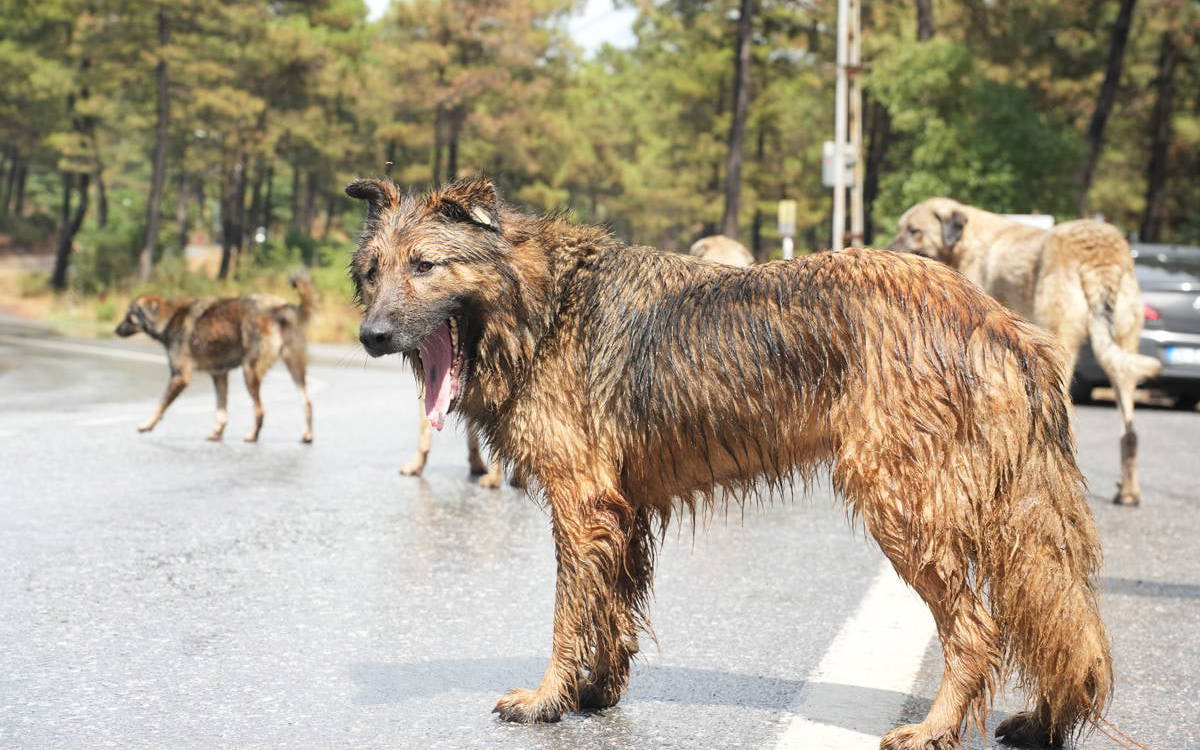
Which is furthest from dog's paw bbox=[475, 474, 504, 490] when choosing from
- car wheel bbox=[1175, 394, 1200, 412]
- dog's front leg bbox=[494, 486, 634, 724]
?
car wheel bbox=[1175, 394, 1200, 412]

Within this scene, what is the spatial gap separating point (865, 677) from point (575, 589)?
3.82ft

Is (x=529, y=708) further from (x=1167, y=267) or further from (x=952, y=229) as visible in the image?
(x=1167, y=267)

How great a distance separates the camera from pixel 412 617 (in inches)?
225

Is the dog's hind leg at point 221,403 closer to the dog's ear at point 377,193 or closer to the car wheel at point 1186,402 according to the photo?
the dog's ear at point 377,193

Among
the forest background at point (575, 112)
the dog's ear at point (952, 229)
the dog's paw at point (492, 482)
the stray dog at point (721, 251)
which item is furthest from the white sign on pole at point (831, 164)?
the dog's paw at point (492, 482)

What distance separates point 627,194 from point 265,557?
6048 centimetres

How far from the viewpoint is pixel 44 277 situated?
180ft

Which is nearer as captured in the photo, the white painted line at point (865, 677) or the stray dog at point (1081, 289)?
the white painted line at point (865, 677)

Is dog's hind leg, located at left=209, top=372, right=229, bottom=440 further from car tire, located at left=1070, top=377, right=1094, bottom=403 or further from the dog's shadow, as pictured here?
car tire, located at left=1070, top=377, right=1094, bottom=403

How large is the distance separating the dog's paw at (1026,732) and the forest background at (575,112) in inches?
1155

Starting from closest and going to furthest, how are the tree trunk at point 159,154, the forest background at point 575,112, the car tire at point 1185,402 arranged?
the car tire at point 1185,402
the forest background at point 575,112
the tree trunk at point 159,154

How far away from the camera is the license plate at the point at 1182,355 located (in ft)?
52.5

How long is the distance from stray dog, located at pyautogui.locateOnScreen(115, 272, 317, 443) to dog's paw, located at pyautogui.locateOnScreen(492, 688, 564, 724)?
8.36 m

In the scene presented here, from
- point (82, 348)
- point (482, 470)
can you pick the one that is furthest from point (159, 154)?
point (482, 470)
